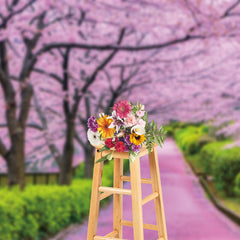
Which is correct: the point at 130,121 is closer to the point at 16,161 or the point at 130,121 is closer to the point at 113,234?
the point at 113,234

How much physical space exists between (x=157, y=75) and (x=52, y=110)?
400cm

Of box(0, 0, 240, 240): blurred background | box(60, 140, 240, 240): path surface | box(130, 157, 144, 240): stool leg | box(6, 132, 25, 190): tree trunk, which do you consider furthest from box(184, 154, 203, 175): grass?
box(130, 157, 144, 240): stool leg

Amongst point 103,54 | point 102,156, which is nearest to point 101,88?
point 103,54

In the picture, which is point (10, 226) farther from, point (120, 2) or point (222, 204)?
point (222, 204)

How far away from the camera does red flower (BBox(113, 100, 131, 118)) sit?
117 inches

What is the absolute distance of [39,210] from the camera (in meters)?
6.97

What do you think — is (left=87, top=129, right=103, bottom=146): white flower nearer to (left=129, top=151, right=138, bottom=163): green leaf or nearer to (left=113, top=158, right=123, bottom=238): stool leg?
(left=129, top=151, right=138, bottom=163): green leaf

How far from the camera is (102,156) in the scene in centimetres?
319

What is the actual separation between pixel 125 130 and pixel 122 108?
0.18m

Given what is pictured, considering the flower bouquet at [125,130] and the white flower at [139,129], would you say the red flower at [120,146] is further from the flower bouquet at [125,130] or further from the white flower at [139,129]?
the white flower at [139,129]

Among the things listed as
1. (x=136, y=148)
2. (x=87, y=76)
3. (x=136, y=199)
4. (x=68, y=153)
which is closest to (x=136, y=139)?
(x=136, y=148)

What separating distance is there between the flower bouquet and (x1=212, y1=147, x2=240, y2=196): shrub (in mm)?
7915

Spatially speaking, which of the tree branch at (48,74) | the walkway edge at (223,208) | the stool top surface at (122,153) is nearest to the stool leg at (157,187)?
the stool top surface at (122,153)

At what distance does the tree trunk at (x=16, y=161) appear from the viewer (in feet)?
24.1
